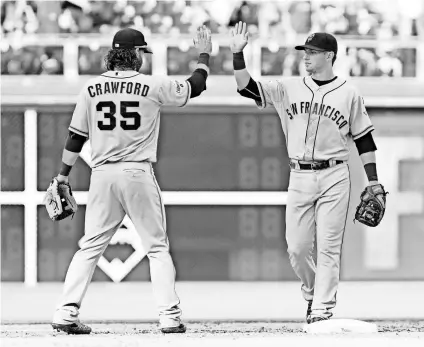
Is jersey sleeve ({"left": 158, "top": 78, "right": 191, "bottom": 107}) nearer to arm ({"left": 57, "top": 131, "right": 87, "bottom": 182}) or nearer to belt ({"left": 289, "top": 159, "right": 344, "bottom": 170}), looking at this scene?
arm ({"left": 57, "top": 131, "right": 87, "bottom": 182})

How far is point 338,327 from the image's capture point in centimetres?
709

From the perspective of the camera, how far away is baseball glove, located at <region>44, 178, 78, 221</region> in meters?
7.33

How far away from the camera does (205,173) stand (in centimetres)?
1134

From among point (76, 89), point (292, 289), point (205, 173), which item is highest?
point (76, 89)

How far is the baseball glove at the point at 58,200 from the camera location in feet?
24.0

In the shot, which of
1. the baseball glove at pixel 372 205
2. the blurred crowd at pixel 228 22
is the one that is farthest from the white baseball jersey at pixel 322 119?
the blurred crowd at pixel 228 22

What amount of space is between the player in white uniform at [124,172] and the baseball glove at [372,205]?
4.57 ft

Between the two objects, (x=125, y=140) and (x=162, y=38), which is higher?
(x=162, y=38)

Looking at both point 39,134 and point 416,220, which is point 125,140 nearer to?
point 39,134

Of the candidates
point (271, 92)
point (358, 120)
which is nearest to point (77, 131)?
point (271, 92)

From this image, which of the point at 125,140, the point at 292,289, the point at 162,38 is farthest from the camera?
the point at 162,38

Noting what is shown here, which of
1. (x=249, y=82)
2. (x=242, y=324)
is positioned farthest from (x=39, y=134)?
(x=249, y=82)

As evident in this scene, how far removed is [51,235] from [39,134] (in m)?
1.01

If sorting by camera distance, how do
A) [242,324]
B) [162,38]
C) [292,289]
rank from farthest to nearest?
[162,38], [292,289], [242,324]
